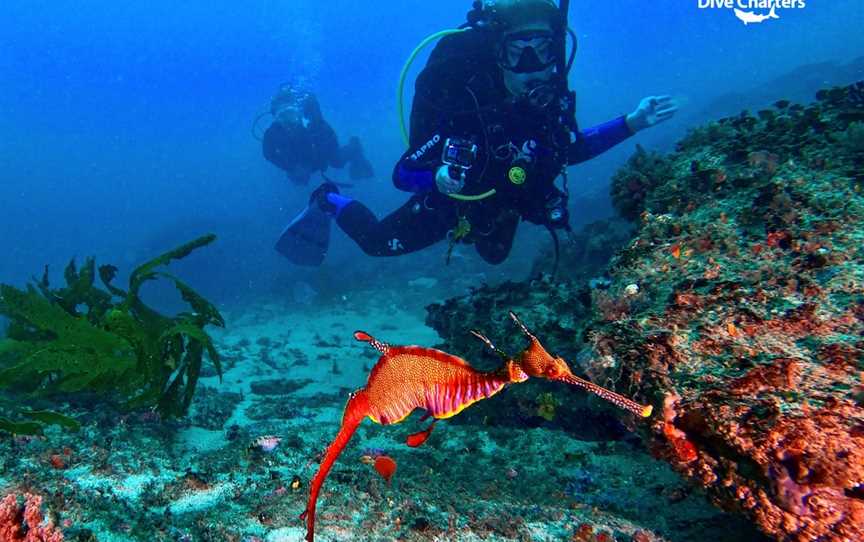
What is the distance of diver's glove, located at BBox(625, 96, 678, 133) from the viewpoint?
7.49 metres

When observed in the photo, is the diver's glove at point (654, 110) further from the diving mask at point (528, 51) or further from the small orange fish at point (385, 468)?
the small orange fish at point (385, 468)

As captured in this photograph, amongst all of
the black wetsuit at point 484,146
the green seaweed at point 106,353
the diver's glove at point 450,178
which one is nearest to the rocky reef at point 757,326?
the green seaweed at point 106,353

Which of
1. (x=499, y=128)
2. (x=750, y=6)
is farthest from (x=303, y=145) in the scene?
(x=750, y=6)

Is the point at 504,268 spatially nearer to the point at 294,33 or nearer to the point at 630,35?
the point at 630,35

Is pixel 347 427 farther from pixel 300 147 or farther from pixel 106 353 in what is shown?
pixel 300 147

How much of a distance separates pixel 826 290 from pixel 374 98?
103 meters

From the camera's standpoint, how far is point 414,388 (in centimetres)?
139

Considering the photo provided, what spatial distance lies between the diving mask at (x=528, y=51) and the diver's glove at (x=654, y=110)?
1.87m

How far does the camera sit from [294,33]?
125438mm

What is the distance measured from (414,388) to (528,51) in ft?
22.8

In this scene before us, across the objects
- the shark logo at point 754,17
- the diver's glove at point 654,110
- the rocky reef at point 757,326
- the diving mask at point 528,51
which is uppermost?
the shark logo at point 754,17

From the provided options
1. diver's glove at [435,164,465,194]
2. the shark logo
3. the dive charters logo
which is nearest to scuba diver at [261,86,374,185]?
diver's glove at [435,164,465,194]

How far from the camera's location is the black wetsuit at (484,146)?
6.70 metres

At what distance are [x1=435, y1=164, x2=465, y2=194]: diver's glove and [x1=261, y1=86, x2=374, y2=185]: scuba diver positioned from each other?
12087mm
